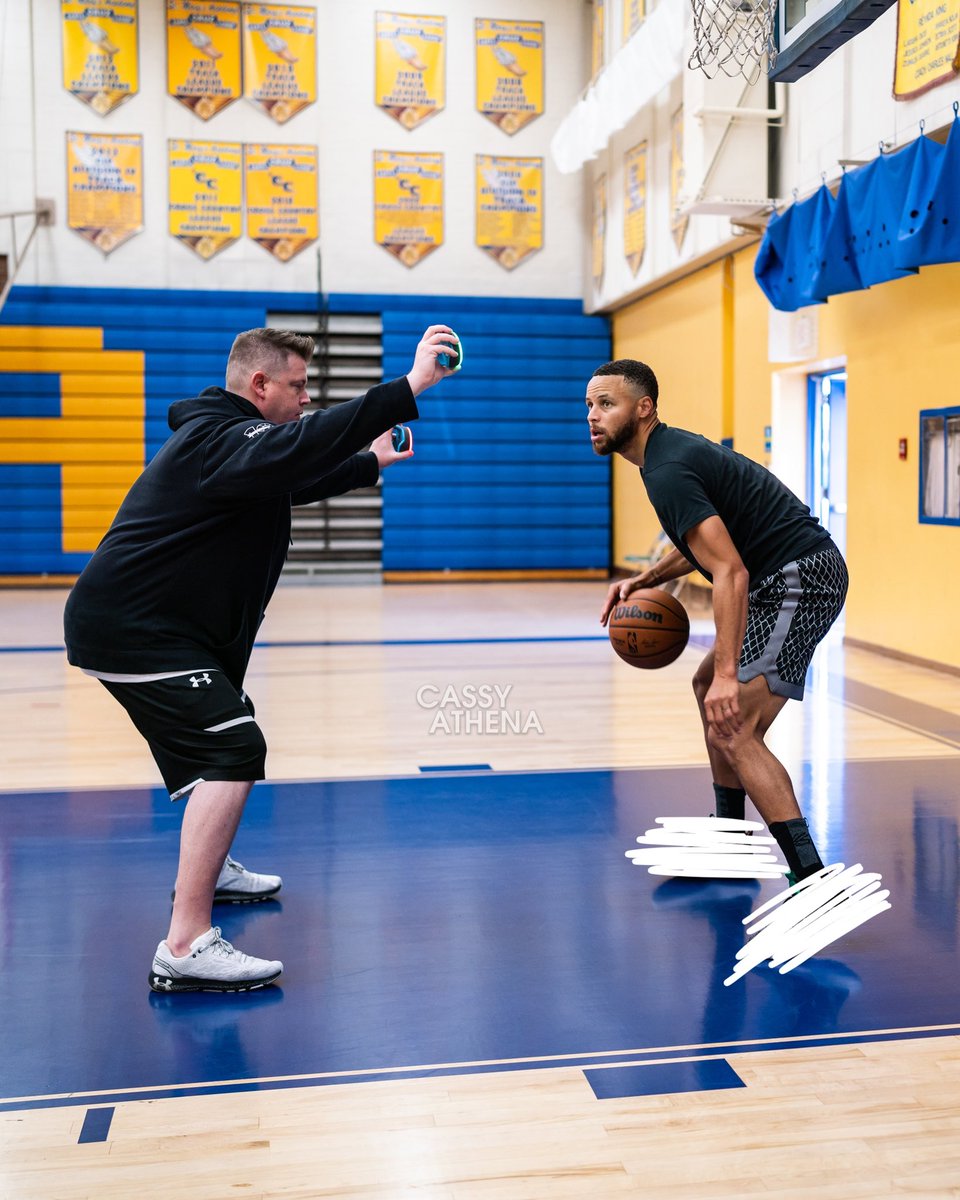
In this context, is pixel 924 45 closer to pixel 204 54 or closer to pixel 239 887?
pixel 239 887

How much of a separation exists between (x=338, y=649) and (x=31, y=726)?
A: 2.88 meters

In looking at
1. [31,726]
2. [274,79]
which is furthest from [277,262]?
[31,726]

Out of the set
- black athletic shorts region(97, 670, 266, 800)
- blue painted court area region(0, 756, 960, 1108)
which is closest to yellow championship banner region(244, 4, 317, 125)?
blue painted court area region(0, 756, 960, 1108)

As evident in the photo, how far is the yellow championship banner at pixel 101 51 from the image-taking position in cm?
1263

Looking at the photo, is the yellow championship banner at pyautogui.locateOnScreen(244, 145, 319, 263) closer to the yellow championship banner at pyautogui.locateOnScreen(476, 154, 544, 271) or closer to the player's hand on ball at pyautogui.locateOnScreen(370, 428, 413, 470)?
the yellow championship banner at pyautogui.locateOnScreen(476, 154, 544, 271)

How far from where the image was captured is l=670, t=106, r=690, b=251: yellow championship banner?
10500mm

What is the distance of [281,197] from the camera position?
43.1 ft

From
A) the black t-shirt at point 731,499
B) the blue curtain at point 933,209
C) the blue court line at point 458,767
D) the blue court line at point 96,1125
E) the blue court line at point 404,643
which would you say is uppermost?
the blue curtain at point 933,209

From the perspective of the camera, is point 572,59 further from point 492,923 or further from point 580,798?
A: point 492,923

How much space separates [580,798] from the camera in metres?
4.53

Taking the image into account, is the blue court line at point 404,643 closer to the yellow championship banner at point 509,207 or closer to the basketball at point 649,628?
the basketball at point 649,628

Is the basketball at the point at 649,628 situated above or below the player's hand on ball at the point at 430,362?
below

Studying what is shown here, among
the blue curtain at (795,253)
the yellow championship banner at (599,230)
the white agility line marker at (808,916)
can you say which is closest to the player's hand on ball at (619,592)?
the white agility line marker at (808,916)

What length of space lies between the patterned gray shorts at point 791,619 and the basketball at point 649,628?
1.74 ft
